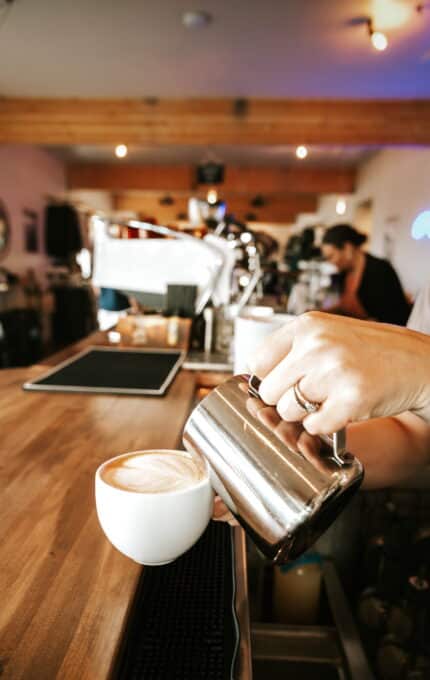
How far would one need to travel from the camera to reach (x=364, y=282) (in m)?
3.53

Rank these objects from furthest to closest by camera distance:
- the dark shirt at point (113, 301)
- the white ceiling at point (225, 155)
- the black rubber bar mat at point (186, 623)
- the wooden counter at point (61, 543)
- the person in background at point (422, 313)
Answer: the white ceiling at point (225, 155), the dark shirt at point (113, 301), the person in background at point (422, 313), the black rubber bar mat at point (186, 623), the wooden counter at point (61, 543)

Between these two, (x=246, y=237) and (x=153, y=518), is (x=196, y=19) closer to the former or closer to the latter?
(x=246, y=237)

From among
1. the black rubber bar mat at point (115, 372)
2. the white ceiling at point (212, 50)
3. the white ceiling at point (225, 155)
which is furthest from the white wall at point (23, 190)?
the black rubber bar mat at point (115, 372)

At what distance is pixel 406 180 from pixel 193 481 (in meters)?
6.07

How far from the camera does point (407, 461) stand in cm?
98

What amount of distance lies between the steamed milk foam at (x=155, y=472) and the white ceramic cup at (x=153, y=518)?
0.02 meters

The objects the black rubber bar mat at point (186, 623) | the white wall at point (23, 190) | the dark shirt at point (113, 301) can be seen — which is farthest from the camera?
the white wall at point (23, 190)

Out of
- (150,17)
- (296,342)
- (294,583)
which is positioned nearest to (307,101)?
(150,17)

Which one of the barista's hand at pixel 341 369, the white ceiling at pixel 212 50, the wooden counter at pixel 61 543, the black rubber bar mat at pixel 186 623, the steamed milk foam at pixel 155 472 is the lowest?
the black rubber bar mat at pixel 186 623

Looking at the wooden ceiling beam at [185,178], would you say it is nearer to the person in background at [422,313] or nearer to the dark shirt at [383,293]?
the dark shirt at [383,293]

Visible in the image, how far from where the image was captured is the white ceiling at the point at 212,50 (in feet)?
10.7

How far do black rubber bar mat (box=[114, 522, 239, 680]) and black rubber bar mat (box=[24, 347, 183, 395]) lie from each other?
2.11ft

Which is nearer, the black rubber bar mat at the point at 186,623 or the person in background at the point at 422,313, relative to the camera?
the black rubber bar mat at the point at 186,623

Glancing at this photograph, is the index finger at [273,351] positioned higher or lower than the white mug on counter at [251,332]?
higher
